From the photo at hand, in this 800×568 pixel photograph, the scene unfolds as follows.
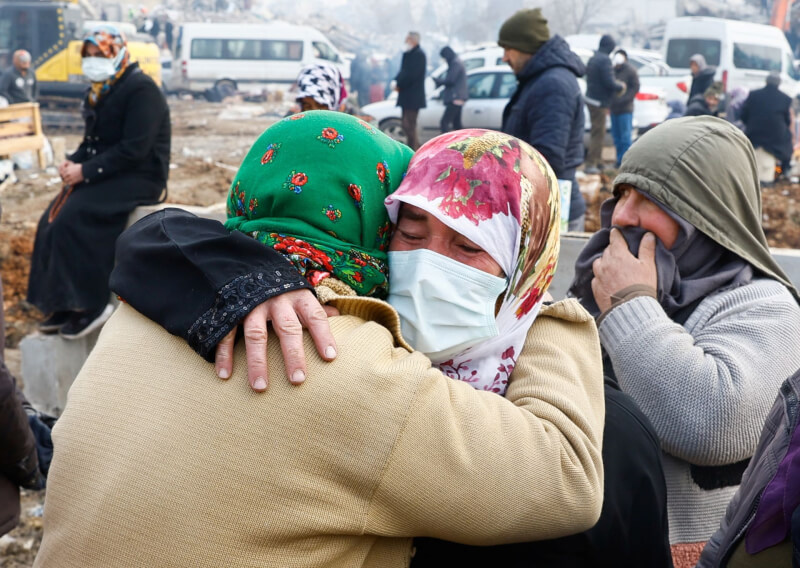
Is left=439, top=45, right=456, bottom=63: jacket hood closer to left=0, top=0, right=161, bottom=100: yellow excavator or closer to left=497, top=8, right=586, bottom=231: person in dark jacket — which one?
left=497, top=8, right=586, bottom=231: person in dark jacket

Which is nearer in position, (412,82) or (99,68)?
(99,68)

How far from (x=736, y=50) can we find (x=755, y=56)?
1.66 feet

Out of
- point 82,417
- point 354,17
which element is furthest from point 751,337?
point 354,17

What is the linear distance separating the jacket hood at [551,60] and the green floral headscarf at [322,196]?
10.9 feet

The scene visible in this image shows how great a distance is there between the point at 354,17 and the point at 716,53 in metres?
45.3

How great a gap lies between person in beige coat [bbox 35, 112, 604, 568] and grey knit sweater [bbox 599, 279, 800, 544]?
69 cm

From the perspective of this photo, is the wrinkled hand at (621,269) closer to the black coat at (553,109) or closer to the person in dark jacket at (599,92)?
the black coat at (553,109)

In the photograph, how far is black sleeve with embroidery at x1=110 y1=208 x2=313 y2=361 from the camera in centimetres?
122

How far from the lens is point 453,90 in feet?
45.0

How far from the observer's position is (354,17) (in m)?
60.8

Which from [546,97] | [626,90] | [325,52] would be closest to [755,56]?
[626,90]

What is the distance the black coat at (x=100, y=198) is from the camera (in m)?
4.77

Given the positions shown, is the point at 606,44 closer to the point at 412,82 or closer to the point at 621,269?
the point at 412,82

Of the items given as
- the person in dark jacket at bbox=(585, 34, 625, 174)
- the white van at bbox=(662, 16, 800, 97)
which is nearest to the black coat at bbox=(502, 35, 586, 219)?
the person in dark jacket at bbox=(585, 34, 625, 174)
